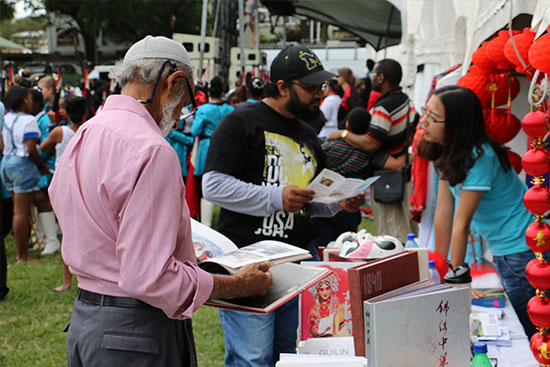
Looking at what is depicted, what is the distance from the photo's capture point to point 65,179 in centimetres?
169

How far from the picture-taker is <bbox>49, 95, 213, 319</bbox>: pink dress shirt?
155 centimetres

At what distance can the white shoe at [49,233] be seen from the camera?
7324mm

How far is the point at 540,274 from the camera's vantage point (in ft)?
8.16

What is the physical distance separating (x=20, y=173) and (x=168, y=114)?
5355mm

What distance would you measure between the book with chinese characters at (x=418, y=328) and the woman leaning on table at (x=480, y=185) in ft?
3.71

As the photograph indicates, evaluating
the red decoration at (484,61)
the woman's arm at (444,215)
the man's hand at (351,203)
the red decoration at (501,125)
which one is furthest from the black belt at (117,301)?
the red decoration at (501,125)

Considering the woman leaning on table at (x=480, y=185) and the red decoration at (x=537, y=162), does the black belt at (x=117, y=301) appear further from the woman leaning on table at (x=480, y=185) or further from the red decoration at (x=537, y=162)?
the woman leaning on table at (x=480, y=185)

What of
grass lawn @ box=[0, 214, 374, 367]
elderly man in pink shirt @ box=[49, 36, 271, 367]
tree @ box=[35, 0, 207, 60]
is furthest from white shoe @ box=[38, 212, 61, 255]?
tree @ box=[35, 0, 207, 60]

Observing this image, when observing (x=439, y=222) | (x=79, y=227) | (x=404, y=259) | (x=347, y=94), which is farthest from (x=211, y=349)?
(x=347, y=94)

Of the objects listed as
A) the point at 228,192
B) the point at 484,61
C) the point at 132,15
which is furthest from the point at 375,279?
the point at 132,15

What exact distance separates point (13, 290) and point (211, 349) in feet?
8.40

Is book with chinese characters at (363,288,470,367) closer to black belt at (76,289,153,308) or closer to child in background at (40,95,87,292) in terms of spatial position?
black belt at (76,289,153,308)

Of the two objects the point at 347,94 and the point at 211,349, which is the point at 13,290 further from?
the point at 347,94

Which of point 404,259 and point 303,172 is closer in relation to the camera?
point 404,259
